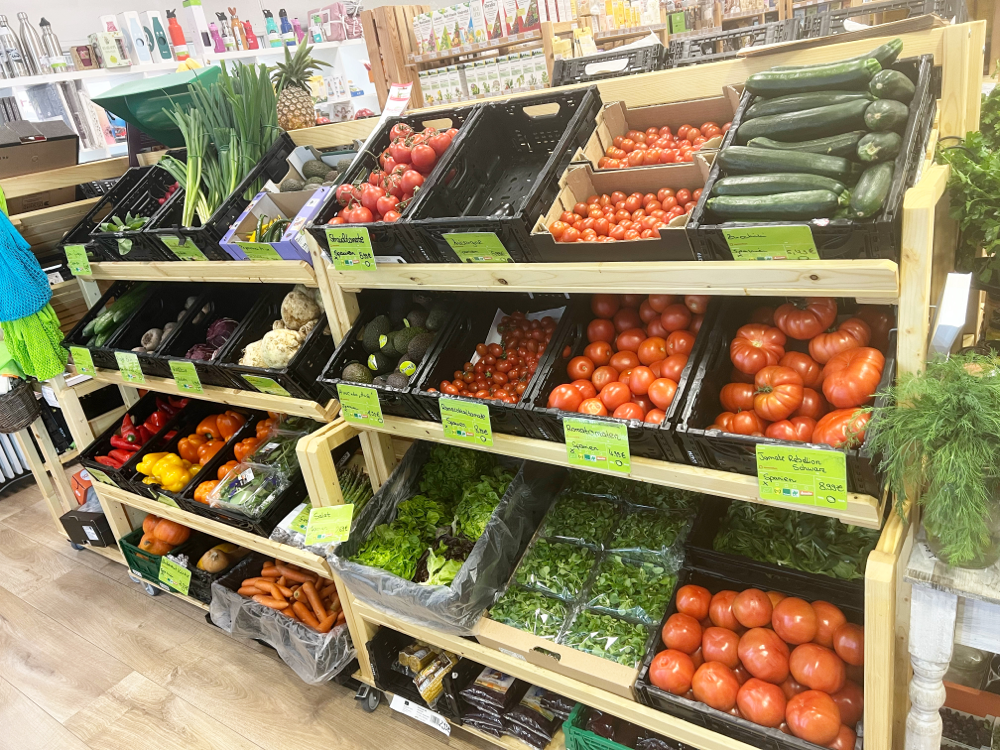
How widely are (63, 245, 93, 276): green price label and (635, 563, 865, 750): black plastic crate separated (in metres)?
2.53

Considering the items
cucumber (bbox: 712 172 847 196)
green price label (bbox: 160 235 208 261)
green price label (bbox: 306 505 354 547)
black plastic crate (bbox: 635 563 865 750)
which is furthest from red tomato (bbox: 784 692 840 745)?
green price label (bbox: 160 235 208 261)

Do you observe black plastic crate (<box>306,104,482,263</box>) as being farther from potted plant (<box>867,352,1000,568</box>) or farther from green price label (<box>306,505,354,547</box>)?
potted plant (<box>867,352,1000,568</box>)

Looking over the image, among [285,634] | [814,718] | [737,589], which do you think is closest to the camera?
[814,718]

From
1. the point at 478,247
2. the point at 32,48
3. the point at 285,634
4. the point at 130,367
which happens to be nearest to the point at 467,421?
the point at 478,247

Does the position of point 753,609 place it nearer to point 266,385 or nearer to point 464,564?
point 464,564

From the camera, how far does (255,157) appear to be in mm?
2504

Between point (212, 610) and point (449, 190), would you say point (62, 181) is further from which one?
point (449, 190)

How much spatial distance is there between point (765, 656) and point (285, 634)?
1675 millimetres

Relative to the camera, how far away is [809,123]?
4.26ft

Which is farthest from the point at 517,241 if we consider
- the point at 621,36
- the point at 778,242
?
the point at 621,36

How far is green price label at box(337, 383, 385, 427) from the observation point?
1.91 m

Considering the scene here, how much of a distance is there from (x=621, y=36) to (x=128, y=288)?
558 centimetres

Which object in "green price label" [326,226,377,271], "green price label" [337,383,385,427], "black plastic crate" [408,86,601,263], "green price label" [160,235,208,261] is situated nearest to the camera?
"black plastic crate" [408,86,601,263]

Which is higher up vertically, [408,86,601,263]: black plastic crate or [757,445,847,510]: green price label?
[408,86,601,263]: black plastic crate
